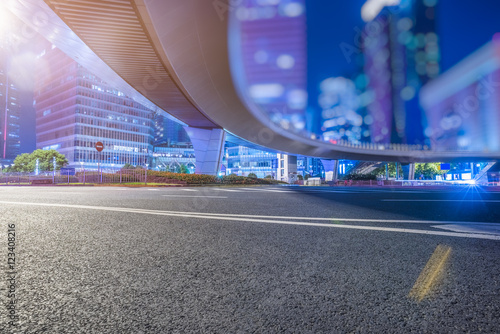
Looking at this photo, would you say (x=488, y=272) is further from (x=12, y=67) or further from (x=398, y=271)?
(x=12, y=67)

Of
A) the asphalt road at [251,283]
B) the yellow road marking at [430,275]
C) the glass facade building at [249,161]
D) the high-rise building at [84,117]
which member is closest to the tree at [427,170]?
the glass facade building at [249,161]

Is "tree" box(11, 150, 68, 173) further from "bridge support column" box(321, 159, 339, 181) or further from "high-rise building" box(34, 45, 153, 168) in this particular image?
"bridge support column" box(321, 159, 339, 181)

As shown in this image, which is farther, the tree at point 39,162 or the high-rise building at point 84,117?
the high-rise building at point 84,117

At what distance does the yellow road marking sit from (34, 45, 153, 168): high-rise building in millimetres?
102351

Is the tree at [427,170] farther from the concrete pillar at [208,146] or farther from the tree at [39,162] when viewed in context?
the tree at [39,162]

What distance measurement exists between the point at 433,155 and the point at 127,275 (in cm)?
8538

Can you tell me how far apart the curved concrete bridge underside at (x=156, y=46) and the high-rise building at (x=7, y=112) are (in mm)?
216104

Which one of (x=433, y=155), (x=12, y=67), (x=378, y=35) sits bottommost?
(x=433, y=155)

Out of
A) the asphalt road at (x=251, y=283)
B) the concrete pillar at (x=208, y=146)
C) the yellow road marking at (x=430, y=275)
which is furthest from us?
the concrete pillar at (x=208, y=146)

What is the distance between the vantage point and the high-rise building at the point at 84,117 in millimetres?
93000

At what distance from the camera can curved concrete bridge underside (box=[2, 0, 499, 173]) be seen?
12.6m

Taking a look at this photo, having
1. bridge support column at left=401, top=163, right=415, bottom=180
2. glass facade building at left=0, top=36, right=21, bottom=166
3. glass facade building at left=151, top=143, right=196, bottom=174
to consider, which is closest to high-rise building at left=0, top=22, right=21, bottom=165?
glass facade building at left=0, top=36, right=21, bottom=166

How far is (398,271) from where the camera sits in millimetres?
1924

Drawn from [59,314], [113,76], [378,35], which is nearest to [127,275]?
[59,314]
